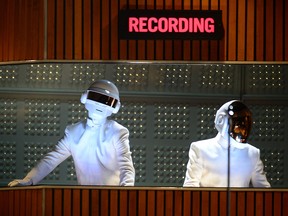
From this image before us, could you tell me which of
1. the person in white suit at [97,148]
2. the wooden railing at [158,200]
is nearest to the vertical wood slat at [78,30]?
the person in white suit at [97,148]

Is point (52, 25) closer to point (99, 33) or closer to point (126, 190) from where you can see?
point (99, 33)

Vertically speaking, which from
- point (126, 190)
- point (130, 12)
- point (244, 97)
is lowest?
point (126, 190)

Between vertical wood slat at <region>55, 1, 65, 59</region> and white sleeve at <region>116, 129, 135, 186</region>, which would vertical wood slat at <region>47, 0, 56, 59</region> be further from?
white sleeve at <region>116, 129, 135, 186</region>

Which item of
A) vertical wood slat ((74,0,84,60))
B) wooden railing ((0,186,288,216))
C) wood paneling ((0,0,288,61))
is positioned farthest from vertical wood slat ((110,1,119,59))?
wooden railing ((0,186,288,216))

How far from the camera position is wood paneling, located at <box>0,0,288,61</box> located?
1141 cm

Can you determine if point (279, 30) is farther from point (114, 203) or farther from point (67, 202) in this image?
point (67, 202)

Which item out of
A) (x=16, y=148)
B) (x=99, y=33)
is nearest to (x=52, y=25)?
(x=99, y=33)

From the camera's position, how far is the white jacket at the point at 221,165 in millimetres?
11562

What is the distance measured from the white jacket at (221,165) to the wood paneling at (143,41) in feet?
2.63

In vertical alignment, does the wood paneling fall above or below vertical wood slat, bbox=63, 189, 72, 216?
above

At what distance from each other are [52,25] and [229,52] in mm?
1565

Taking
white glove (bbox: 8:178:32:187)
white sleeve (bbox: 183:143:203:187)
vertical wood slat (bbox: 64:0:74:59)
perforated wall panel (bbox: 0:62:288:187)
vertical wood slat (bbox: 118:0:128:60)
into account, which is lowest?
white glove (bbox: 8:178:32:187)

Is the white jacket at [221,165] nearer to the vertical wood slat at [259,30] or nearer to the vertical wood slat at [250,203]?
the vertical wood slat at [250,203]

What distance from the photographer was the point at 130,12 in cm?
1141
